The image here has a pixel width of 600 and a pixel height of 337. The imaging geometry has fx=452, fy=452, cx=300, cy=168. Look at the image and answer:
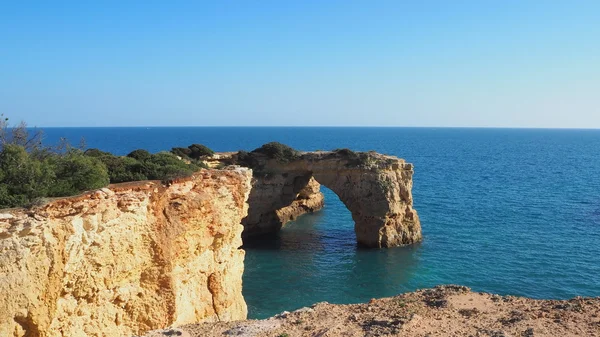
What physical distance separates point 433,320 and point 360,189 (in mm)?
22959

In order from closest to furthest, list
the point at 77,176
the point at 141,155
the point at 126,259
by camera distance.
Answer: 1. the point at 126,259
2. the point at 77,176
3. the point at 141,155

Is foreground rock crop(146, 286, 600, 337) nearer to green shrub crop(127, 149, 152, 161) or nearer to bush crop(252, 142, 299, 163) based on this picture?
green shrub crop(127, 149, 152, 161)

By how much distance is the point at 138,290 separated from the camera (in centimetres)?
1550

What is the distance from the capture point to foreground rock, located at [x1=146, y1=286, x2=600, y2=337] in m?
14.3

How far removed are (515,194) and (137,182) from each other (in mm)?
54158

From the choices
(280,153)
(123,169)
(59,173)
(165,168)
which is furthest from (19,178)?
(280,153)

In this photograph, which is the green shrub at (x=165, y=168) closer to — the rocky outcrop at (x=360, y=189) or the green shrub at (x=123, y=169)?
the green shrub at (x=123, y=169)

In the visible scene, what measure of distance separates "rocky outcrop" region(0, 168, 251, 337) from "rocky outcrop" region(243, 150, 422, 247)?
1852 cm

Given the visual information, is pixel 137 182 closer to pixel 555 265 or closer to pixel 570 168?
pixel 555 265

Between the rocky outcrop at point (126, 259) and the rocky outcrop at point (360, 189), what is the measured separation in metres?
18.5

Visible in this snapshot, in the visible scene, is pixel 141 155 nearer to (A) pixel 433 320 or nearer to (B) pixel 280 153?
(A) pixel 433 320

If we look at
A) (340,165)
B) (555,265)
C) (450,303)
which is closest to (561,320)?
(450,303)

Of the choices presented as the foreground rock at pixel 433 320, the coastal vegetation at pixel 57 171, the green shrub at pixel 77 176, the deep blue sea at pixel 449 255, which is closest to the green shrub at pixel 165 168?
the coastal vegetation at pixel 57 171

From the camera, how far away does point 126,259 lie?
14.8m
